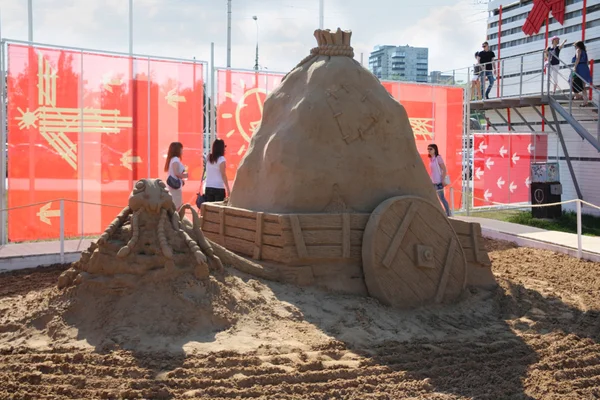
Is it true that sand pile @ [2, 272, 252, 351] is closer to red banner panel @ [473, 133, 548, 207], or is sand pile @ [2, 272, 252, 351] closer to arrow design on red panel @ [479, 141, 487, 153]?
red banner panel @ [473, 133, 548, 207]

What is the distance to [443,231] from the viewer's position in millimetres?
6383

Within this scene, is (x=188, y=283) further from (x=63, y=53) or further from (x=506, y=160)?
(x=506, y=160)

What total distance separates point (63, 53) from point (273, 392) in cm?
712

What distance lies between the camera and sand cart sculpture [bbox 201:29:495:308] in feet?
19.5

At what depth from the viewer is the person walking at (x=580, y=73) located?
1361cm

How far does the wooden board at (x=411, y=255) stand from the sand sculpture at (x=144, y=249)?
4.61ft

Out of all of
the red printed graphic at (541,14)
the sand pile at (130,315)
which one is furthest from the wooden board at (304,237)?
the red printed graphic at (541,14)

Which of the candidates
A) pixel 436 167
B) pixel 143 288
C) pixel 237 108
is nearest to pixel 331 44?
pixel 143 288

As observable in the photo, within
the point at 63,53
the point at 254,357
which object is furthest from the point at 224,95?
the point at 254,357

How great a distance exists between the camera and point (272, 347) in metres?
4.72

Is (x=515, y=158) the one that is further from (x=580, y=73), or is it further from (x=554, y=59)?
(x=580, y=73)

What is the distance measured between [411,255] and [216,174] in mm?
3346

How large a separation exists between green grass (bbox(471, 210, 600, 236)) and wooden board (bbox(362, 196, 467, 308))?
6659mm

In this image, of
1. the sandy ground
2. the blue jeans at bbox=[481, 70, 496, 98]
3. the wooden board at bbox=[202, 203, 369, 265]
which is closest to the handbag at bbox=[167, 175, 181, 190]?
the wooden board at bbox=[202, 203, 369, 265]
